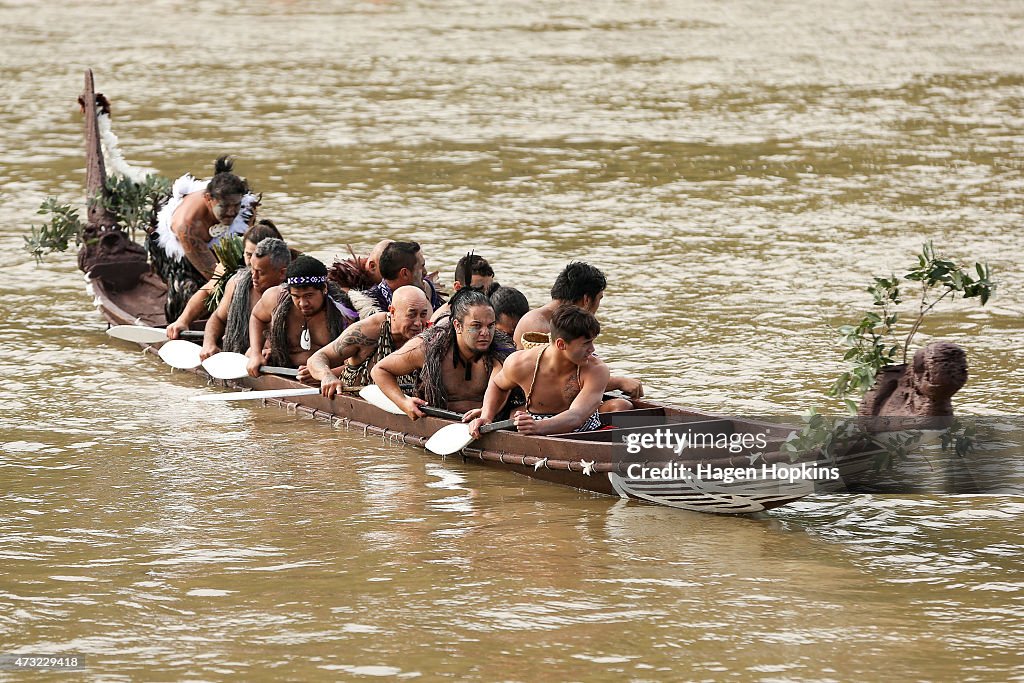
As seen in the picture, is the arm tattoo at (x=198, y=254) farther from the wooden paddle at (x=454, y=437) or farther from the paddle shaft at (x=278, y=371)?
the wooden paddle at (x=454, y=437)

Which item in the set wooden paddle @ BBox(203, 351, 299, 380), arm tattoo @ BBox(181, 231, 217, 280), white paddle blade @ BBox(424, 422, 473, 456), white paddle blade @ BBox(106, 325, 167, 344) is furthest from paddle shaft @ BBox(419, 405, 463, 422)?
arm tattoo @ BBox(181, 231, 217, 280)

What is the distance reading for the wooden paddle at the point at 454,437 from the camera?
9.18 metres

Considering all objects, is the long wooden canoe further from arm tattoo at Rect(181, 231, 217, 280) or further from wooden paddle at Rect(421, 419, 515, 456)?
arm tattoo at Rect(181, 231, 217, 280)

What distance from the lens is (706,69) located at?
24.6 meters

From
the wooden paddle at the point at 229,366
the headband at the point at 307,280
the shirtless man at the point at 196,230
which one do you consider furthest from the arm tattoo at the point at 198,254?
the headband at the point at 307,280

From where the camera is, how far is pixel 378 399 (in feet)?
32.6

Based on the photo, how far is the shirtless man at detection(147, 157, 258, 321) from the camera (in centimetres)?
1220

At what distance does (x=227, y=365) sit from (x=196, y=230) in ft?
5.34

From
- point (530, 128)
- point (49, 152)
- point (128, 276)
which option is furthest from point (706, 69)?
point (128, 276)

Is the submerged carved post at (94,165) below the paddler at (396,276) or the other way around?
the other way around

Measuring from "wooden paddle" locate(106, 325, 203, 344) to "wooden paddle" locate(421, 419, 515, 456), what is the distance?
3.11 meters

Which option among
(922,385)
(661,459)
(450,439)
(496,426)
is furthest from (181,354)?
(922,385)

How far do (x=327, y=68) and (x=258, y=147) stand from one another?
18.8 feet

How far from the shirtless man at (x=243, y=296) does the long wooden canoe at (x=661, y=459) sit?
1.67m
